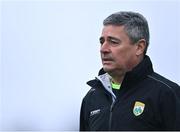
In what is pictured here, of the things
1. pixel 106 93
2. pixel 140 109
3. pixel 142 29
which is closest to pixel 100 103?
pixel 106 93

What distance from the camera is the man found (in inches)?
143

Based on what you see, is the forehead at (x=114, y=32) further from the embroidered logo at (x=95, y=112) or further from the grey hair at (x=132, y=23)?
the embroidered logo at (x=95, y=112)

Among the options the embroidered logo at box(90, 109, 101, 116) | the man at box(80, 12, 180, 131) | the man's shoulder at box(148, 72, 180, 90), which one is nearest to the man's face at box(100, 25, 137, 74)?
the man at box(80, 12, 180, 131)

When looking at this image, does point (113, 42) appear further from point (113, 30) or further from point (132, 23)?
point (132, 23)

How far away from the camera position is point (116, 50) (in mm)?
3828

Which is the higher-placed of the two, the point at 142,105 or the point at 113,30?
the point at 113,30

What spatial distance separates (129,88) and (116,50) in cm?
32

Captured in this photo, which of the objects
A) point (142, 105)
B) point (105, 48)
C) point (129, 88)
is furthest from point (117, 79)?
point (142, 105)

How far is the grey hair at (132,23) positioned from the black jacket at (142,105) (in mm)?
198

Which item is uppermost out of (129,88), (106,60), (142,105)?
(106,60)

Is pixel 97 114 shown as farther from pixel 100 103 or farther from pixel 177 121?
pixel 177 121

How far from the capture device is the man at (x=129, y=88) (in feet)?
11.9

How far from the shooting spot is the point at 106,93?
396 cm

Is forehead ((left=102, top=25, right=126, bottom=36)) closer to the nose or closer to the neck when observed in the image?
the nose
